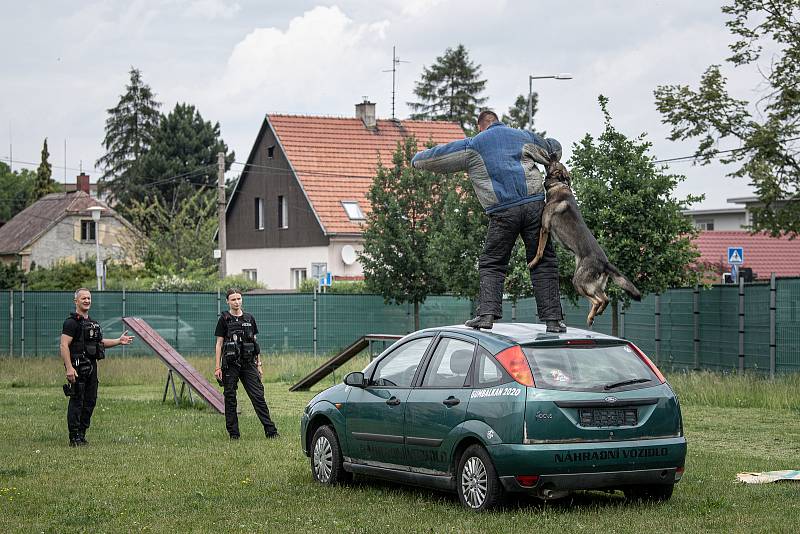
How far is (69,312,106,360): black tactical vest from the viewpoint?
49.0ft

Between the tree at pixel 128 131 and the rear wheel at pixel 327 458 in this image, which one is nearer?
the rear wheel at pixel 327 458

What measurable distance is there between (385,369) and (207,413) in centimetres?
916

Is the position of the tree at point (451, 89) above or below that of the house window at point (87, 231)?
above

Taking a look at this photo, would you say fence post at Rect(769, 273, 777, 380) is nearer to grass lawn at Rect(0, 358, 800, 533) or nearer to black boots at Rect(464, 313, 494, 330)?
grass lawn at Rect(0, 358, 800, 533)

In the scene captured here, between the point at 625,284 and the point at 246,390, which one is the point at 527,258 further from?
the point at 246,390

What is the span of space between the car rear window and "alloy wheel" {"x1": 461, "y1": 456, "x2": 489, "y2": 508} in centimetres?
81

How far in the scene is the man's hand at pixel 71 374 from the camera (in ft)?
48.1

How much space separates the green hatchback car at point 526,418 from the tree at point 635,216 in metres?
12.4

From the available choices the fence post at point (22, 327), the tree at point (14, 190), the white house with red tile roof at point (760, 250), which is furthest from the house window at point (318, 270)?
the tree at point (14, 190)

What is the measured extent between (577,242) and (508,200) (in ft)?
2.59

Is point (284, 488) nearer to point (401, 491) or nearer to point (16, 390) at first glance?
point (401, 491)

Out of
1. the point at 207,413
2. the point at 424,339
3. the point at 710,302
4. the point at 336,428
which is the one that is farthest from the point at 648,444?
the point at 710,302

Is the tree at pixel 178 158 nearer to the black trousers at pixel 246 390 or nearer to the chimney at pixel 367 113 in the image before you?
the chimney at pixel 367 113

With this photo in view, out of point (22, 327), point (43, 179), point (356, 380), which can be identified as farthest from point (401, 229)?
point (43, 179)
